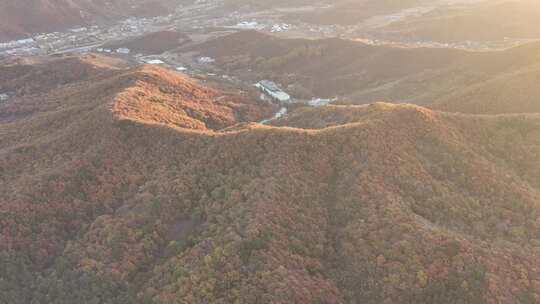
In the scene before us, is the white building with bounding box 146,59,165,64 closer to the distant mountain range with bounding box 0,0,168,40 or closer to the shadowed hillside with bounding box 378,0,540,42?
the shadowed hillside with bounding box 378,0,540,42

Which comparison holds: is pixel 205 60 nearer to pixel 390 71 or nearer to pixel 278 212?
pixel 390 71

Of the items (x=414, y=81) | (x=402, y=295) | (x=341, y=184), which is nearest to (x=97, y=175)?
(x=341, y=184)

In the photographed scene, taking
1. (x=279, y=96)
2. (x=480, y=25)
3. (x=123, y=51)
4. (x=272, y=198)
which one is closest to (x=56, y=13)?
(x=123, y=51)

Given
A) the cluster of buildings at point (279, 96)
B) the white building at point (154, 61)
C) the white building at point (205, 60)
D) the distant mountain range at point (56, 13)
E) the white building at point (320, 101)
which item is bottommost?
the white building at point (320, 101)

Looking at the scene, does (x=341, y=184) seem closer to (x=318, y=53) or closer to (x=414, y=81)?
(x=414, y=81)

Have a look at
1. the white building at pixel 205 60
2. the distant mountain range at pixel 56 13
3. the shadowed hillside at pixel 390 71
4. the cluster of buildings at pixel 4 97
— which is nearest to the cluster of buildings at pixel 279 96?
the shadowed hillside at pixel 390 71

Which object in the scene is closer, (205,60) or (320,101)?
(320,101)

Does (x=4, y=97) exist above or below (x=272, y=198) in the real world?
below

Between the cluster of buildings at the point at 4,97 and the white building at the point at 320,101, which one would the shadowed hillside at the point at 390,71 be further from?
the cluster of buildings at the point at 4,97
